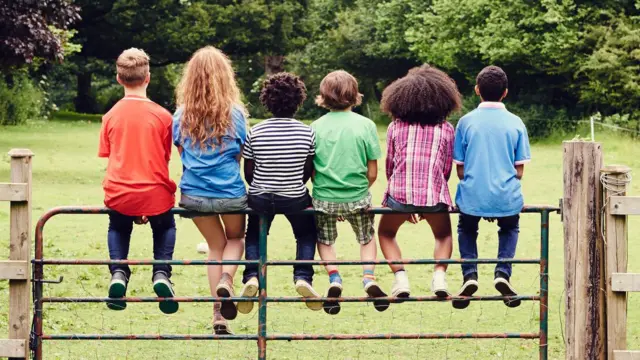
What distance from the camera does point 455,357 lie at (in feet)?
28.9

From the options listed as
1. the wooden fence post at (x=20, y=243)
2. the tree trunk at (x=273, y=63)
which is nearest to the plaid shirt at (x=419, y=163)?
the wooden fence post at (x=20, y=243)

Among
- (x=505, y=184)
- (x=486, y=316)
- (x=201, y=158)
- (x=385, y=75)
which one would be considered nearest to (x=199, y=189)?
(x=201, y=158)

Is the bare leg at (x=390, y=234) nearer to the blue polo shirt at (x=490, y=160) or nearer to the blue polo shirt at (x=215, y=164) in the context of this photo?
the blue polo shirt at (x=490, y=160)

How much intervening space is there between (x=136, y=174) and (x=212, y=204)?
464mm

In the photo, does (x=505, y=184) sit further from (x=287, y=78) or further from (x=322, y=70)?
(x=322, y=70)

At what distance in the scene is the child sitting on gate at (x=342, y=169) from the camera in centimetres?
671

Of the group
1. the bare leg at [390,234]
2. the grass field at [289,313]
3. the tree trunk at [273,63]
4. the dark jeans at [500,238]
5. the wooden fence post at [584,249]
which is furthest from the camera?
the tree trunk at [273,63]

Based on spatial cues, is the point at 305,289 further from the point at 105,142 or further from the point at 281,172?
the point at 105,142

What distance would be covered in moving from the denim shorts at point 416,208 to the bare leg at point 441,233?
0.20m

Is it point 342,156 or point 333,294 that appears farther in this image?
point 342,156

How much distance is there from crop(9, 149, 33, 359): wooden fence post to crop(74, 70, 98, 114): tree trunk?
5631 centimetres

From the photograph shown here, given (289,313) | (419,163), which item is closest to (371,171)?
(419,163)

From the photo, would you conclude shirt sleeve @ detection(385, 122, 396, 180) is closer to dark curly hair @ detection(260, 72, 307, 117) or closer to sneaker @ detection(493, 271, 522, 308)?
dark curly hair @ detection(260, 72, 307, 117)

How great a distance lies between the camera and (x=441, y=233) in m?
6.95
